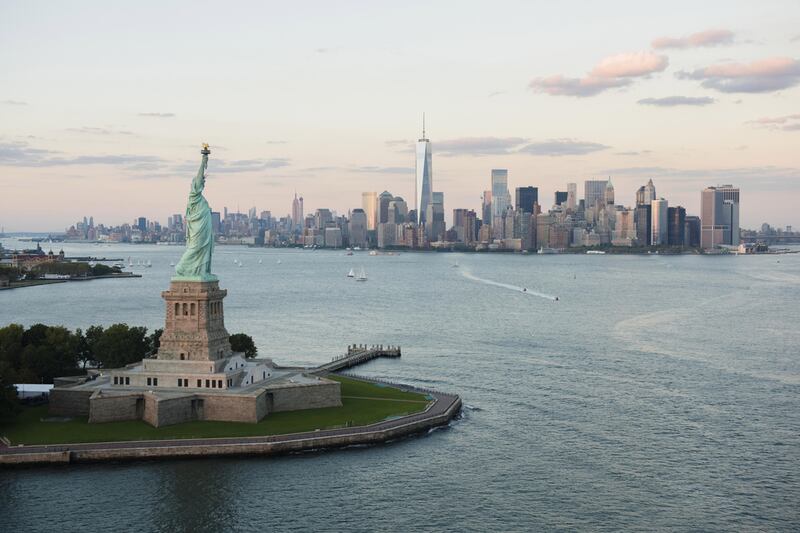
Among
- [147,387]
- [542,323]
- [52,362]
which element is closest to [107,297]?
[542,323]

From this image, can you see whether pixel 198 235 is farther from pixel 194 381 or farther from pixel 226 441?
pixel 226 441

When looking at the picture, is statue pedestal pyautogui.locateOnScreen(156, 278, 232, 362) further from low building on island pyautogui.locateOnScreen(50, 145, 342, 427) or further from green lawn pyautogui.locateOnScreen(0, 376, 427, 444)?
green lawn pyautogui.locateOnScreen(0, 376, 427, 444)

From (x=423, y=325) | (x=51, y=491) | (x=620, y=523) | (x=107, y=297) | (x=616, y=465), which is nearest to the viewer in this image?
(x=620, y=523)

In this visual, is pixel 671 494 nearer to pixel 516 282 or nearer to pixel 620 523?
pixel 620 523

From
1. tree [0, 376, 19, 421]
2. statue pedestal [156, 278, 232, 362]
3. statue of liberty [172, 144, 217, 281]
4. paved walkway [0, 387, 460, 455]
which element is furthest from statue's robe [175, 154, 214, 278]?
paved walkway [0, 387, 460, 455]

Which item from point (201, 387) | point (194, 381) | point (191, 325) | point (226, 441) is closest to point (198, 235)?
point (191, 325)

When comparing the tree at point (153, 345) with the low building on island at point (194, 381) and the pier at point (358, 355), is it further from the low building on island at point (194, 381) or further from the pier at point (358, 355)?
the pier at point (358, 355)
